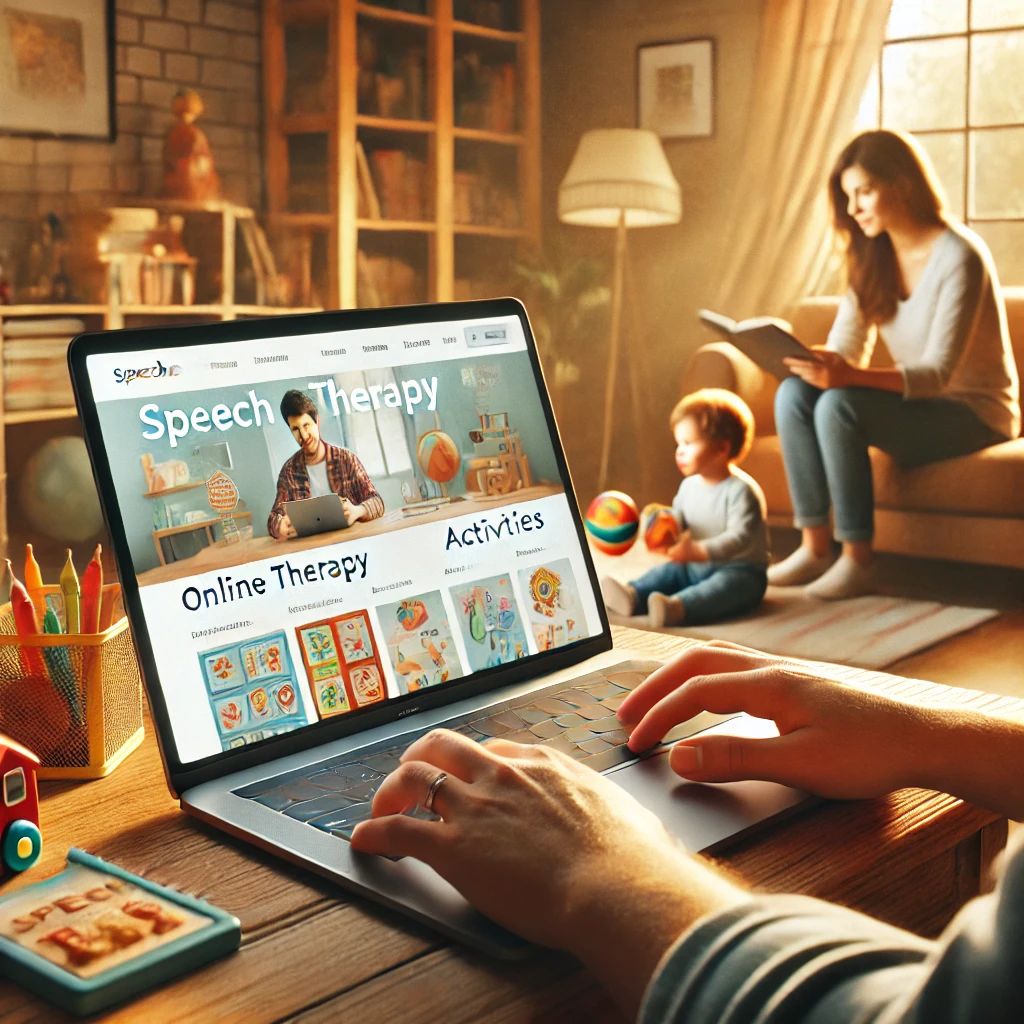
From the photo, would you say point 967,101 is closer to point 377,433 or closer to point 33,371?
point 33,371

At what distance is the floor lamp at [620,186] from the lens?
4.05 meters

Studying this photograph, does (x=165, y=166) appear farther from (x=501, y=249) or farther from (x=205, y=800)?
(x=205, y=800)

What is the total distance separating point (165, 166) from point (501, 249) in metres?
1.30

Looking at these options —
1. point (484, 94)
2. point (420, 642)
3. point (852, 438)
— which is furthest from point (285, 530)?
point (484, 94)

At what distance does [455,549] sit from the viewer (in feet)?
2.72

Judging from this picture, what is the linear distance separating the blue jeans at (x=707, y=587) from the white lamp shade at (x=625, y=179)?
150cm

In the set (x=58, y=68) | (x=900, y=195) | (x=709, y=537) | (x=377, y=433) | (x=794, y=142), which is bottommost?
(x=709, y=537)

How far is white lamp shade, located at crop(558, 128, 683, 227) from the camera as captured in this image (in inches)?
159

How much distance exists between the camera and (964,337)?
129 inches

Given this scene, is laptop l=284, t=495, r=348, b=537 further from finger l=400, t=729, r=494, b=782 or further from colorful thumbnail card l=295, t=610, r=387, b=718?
finger l=400, t=729, r=494, b=782

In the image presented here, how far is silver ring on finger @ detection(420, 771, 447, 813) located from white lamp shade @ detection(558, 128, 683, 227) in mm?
3748

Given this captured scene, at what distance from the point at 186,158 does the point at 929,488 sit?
2.73 metres

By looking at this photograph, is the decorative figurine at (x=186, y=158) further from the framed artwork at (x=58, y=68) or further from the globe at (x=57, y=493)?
the globe at (x=57, y=493)

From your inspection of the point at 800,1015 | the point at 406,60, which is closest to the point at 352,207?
the point at 406,60
